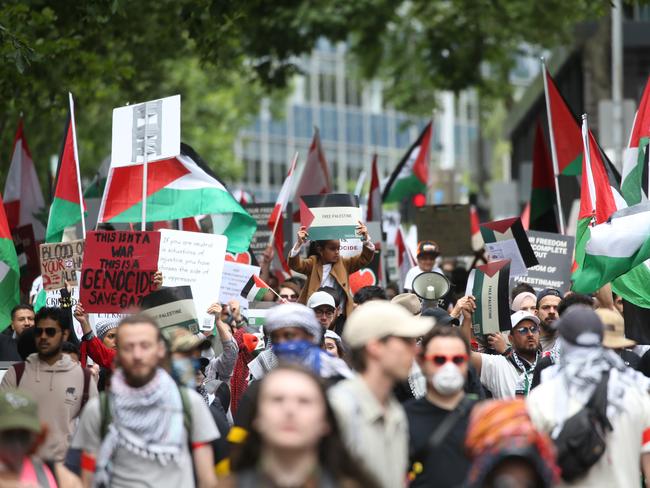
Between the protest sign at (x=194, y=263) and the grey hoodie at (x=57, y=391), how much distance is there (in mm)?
2110

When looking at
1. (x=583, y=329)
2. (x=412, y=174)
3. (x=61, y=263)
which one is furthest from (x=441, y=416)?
(x=412, y=174)

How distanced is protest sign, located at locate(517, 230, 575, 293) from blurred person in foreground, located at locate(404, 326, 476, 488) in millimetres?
7359

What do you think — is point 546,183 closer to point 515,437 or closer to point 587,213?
point 587,213

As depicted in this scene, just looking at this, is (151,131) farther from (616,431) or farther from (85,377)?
(616,431)

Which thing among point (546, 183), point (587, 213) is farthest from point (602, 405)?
point (546, 183)

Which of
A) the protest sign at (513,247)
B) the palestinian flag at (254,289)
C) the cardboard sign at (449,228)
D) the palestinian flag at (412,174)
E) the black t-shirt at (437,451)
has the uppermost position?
the palestinian flag at (412,174)

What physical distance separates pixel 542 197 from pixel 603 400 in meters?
11.2

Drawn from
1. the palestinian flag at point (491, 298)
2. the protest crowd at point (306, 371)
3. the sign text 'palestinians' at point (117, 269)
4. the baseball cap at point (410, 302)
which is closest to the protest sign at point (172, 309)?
the protest crowd at point (306, 371)

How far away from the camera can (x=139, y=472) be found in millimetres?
7316

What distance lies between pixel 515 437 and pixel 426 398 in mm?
1010

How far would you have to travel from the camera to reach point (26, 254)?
53.8 ft

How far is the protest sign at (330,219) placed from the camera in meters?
13.1

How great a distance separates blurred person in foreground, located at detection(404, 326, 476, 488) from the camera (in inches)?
290

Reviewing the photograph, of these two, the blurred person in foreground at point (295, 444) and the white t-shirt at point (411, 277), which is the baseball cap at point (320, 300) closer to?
the white t-shirt at point (411, 277)
